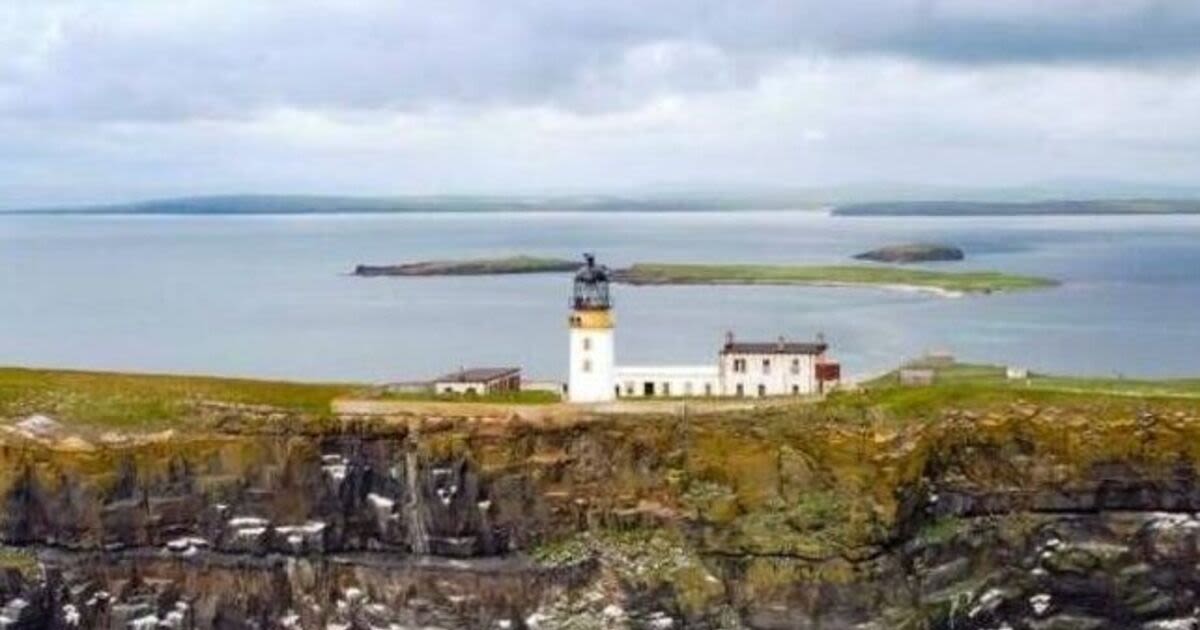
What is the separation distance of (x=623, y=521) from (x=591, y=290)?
7.67 m

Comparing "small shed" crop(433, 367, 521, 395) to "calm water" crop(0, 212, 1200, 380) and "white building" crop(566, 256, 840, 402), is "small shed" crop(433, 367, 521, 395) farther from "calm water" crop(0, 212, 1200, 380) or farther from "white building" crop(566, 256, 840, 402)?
"calm water" crop(0, 212, 1200, 380)

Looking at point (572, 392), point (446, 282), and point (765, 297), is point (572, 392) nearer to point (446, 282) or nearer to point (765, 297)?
point (765, 297)

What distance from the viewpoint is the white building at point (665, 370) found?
39438mm

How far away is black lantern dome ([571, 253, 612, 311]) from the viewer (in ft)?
130

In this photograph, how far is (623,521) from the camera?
33688 millimetres

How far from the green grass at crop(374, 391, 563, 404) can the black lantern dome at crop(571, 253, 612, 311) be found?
2286 millimetres

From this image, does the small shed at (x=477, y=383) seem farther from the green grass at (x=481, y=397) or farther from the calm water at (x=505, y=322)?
the calm water at (x=505, y=322)

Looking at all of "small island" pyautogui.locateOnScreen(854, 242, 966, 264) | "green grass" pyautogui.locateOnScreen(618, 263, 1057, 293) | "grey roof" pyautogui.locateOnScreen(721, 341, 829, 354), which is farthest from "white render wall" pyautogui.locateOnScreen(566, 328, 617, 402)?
"small island" pyautogui.locateOnScreen(854, 242, 966, 264)

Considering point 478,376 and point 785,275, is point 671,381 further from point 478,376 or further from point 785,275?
point 785,275

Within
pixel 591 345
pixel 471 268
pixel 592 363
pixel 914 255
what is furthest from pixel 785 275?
pixel 591 345

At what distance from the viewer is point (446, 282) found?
6058 inches

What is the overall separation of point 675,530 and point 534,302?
89654 millimetres

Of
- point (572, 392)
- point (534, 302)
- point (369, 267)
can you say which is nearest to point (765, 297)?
point (534, 302)

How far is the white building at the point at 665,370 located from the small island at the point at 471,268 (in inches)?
4877
